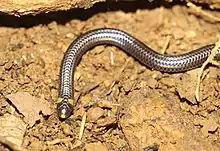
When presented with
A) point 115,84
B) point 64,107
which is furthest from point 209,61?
point 64,107

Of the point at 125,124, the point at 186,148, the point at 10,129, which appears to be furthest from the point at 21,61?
the point at 186,148

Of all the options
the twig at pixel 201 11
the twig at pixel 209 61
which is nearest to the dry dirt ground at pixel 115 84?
the twig at pixel 209 61

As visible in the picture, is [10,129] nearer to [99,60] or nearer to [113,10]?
[99,60]

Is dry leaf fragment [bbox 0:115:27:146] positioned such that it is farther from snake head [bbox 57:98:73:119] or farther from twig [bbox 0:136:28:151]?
snake head [bbox 57:98:73:119]

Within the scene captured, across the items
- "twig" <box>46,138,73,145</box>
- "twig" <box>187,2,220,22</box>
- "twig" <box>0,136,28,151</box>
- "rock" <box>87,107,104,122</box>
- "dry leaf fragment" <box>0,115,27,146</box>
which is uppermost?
"twig" <box>187,2,220,22</box>

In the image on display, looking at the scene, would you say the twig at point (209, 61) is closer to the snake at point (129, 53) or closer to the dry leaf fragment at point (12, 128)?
the snake at point (129, 53)

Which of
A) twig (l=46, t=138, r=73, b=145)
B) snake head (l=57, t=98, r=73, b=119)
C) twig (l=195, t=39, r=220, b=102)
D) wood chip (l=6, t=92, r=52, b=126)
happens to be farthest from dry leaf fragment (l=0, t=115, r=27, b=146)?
twig (l=195, t=39, r=220, b=102)
